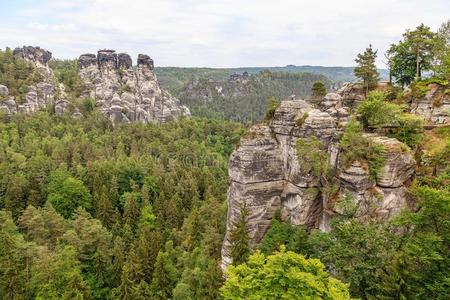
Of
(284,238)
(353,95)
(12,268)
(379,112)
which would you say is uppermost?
(353,95)

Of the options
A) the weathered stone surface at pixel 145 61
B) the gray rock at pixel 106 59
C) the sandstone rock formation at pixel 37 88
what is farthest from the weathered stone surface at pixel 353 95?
the gray rock at pixel 106 59

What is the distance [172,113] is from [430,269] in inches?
4777

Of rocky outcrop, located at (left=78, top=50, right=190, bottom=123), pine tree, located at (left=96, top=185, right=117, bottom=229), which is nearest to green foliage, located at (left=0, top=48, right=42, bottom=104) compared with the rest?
rocky outcrop, located at (left=78, top=50, right=190, bottom=123)

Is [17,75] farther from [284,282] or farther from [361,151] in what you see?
[284,282]

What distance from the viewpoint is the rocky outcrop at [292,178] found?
2858cm

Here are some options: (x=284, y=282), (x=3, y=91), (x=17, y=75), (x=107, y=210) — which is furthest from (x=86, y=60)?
(x=284, y=282)

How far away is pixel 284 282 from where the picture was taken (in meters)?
20.3

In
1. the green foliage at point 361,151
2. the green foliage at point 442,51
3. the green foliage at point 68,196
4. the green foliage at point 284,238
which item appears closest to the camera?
the green foliage at point 361,151

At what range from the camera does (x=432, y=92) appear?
3616 centimetres

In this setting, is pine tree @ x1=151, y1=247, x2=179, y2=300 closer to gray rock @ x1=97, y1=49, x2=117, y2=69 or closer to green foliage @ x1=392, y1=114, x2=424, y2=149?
green foliage @ x1=392, y1=114, x2=424, y2=149

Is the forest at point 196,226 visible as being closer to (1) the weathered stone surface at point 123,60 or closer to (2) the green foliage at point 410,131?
(2) the green foliage at point 410,131

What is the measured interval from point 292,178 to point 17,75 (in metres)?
115

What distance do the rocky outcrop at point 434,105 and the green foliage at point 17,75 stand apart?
107m

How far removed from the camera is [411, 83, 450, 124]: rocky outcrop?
113ft
